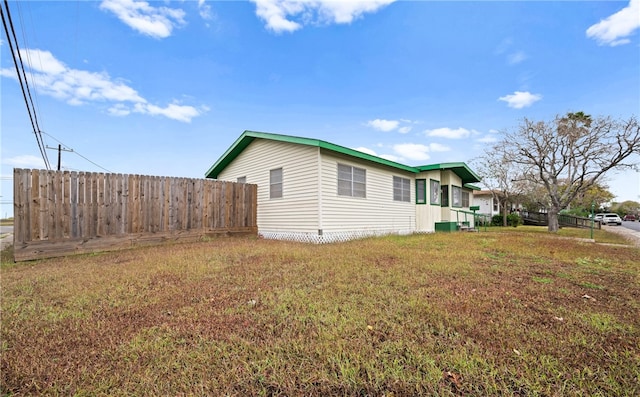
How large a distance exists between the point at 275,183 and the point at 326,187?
2.55 metres

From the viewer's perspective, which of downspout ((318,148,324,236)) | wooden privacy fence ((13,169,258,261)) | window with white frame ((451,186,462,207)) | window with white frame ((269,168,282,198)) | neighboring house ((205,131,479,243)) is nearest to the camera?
wooden privacy fence ((13,169,258,261))

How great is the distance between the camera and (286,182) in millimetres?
10383

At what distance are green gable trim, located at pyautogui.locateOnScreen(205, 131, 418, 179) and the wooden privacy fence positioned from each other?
2.16 m

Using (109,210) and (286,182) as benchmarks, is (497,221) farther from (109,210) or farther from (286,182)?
(109,210)

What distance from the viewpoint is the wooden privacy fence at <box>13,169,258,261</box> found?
21.5 ft

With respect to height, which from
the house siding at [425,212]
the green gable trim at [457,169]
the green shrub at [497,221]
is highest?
the green gable trim at [457,169]

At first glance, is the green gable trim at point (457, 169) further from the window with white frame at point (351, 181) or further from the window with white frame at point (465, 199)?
the window with white frame at point (351, 181)

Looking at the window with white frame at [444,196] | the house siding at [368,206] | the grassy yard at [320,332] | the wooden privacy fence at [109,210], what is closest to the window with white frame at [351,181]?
the house siding at [368,206]

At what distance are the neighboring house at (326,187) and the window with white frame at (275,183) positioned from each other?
0.02 meters

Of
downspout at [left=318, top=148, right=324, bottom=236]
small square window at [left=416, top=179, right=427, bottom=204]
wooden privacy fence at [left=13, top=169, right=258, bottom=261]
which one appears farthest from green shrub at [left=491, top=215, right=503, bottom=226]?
wooden privacy fence at [left=13, top=169, right=258, bottom=261]

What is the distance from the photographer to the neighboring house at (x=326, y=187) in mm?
9375

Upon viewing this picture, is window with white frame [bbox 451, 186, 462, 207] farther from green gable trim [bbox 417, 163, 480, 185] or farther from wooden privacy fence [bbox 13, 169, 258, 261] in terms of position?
wooden privacy fence [bbox 13, 169, 258, 261]

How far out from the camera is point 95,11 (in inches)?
312

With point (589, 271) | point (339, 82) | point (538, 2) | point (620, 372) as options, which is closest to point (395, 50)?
point (339, 82)
